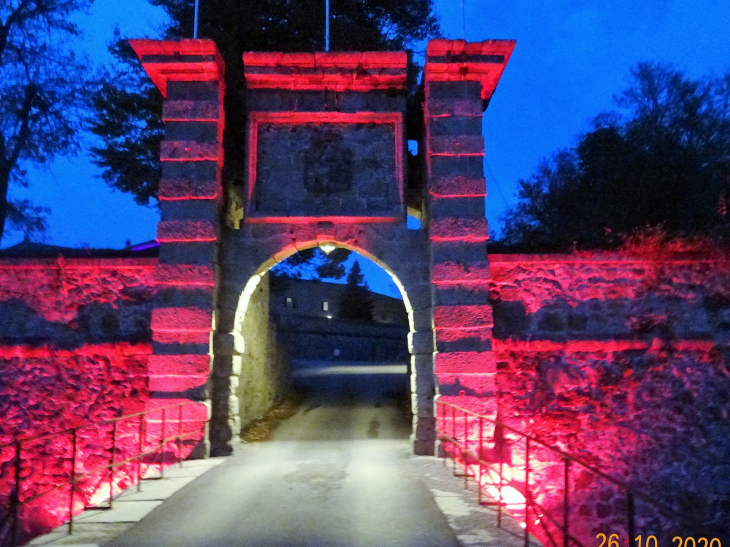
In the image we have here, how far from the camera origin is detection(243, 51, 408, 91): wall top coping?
8453mm

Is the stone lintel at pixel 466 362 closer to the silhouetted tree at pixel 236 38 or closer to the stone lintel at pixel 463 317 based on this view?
the stone lintel at pixel 463 317

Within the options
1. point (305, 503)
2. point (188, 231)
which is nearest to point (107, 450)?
point (188, 231)

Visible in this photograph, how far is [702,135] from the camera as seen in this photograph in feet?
46.1

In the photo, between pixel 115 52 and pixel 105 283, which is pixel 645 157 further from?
pixel 115 52

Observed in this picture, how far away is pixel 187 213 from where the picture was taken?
8.31 meters

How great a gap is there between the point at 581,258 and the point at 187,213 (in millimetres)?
5541

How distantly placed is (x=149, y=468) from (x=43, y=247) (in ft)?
40.2

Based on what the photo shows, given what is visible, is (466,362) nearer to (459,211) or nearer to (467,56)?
(459,211)

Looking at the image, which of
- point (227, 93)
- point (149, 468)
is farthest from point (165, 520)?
point (227, 93)

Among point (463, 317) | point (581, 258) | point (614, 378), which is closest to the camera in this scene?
point (463, 317)

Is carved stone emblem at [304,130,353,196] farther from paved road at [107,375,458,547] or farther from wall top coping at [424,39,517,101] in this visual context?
paved road at [107,375,458,547]

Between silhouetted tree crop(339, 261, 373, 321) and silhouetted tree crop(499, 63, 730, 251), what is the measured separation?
22323 millimetres

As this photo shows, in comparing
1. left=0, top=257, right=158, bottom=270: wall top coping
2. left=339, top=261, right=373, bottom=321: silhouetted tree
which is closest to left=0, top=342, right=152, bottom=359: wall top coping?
left=0, top=257, right=158, bottom=270: wall top coping
